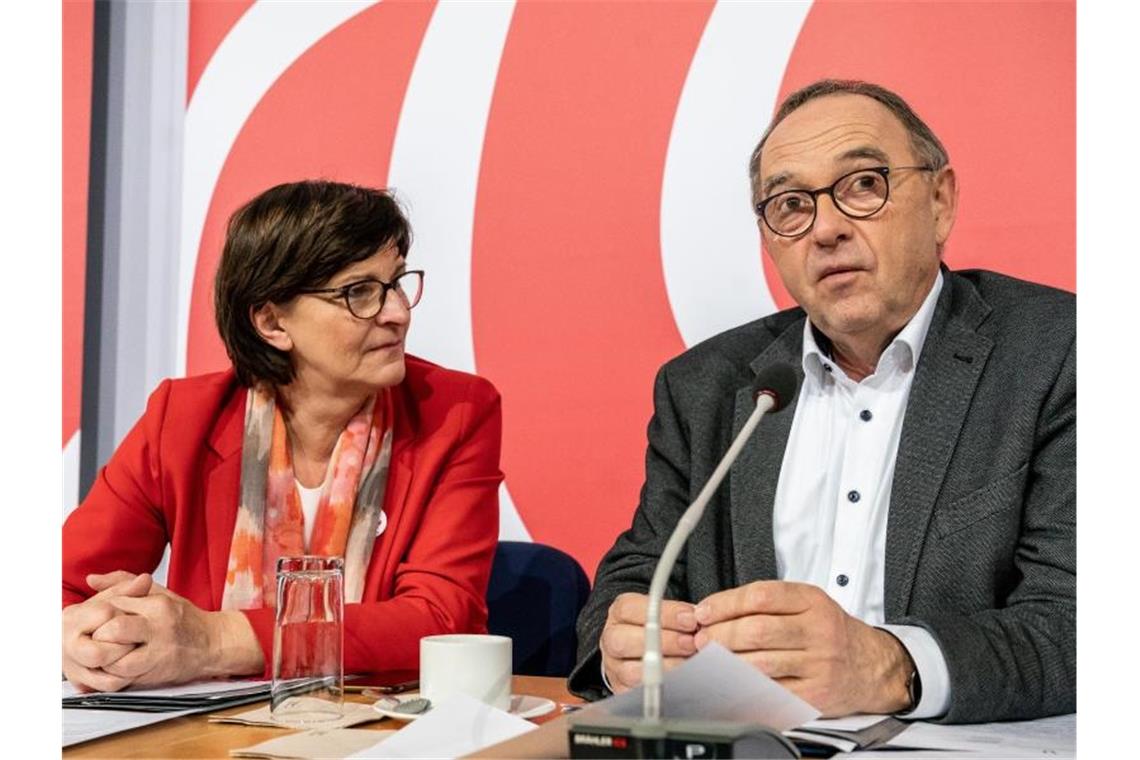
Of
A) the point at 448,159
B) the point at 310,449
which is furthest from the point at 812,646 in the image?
the point at 448,159

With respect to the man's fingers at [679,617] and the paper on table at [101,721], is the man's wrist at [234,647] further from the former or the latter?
the man's fingers at [679,617]

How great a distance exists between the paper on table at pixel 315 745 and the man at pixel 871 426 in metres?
0.36

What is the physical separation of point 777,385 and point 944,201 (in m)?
0.82

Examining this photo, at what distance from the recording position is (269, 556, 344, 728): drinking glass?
54.1 inches

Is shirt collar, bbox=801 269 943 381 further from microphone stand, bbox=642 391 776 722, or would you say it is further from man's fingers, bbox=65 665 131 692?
man's fingers, bbox=65 665 131 692

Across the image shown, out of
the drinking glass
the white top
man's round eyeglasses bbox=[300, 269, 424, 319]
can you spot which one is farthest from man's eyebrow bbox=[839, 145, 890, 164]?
the white top

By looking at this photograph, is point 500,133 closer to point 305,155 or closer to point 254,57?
point 305,155

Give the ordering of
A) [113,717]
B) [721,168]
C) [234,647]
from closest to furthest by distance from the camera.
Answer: [113,717], [234,647], [721,168]

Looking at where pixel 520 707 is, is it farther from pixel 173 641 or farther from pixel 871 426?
pixel 871 426

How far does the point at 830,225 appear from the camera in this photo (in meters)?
1.82

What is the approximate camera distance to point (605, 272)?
266cm

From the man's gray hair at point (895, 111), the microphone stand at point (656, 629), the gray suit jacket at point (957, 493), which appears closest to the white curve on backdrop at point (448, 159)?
the gray suit jacket at point (957, 493)

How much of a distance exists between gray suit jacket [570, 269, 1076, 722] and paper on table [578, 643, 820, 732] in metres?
0.40

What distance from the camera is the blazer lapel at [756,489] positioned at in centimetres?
185
